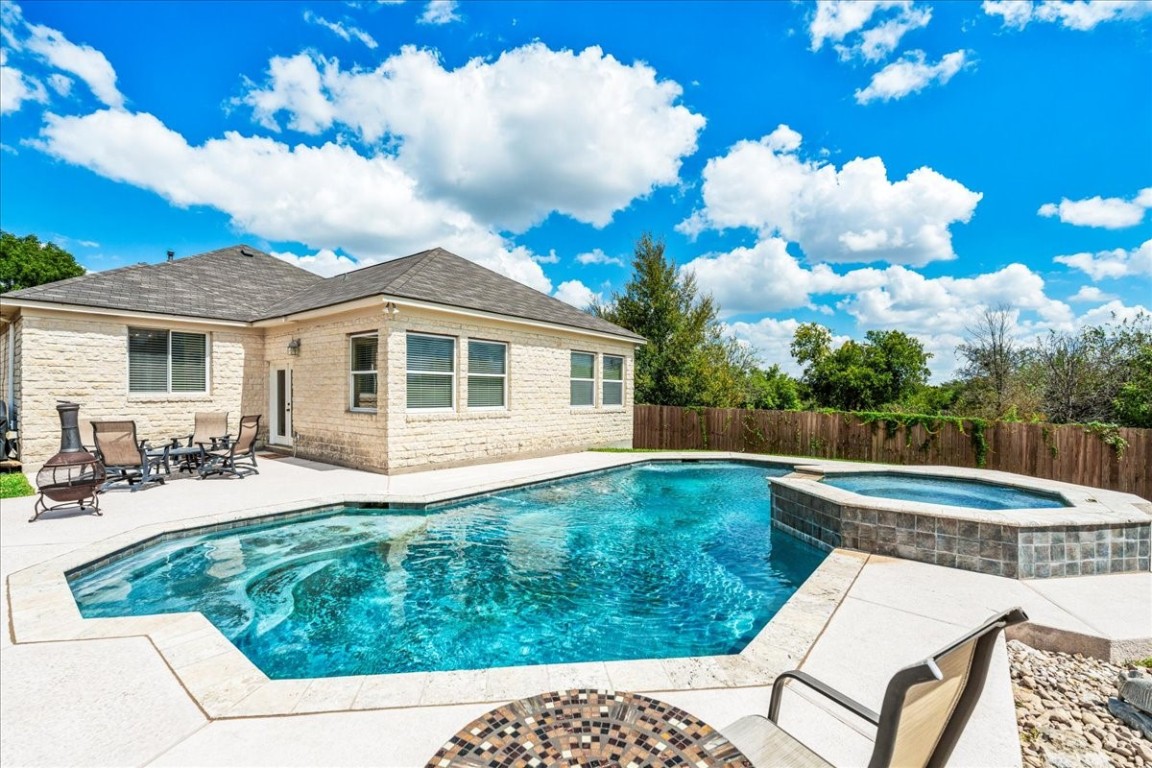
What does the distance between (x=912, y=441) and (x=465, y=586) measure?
12.9 meters

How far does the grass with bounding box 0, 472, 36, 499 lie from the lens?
752 centimetres

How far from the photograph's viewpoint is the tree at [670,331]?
1902 centimetres

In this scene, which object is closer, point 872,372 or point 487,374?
point 487,374

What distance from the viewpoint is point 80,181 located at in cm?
1986

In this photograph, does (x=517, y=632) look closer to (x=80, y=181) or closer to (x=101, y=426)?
(x=101, y=426)

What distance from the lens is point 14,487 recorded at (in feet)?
25.7

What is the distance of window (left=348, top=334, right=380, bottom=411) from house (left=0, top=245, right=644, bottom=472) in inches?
1.5

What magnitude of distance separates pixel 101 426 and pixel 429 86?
899cm

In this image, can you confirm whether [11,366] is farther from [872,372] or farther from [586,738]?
[872,372]

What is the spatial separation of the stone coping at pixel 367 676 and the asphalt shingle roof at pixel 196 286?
8778mm

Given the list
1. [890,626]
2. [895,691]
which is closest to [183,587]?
[895,691]

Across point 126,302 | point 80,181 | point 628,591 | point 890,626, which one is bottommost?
point 628,591

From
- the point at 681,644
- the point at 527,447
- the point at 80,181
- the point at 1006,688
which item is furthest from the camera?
the point at 80,181

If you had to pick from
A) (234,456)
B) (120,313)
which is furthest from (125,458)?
(120,313)
